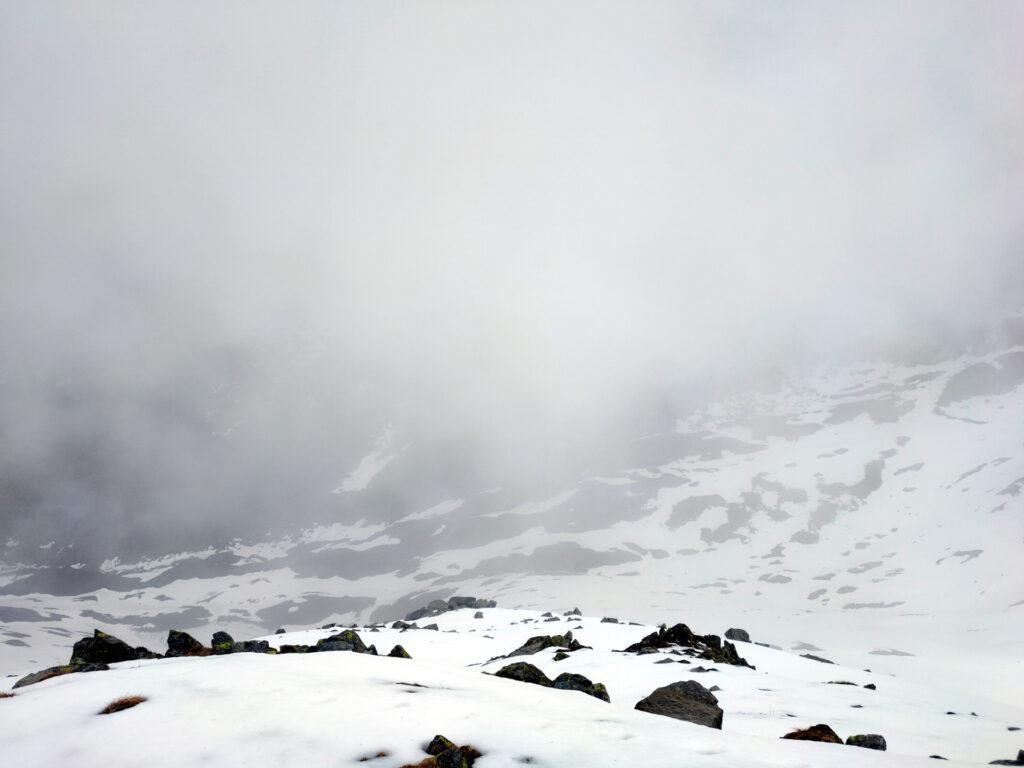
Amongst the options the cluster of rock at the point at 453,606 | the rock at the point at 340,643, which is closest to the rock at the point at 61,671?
the rock at the point at 340,643

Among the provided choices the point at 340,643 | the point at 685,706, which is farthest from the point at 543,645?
the point at 685,706

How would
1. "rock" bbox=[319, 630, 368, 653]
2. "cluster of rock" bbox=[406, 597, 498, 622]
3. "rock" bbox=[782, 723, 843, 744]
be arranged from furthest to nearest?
"cluster of rock" bbox=[406, 597, 498, 622] < "rock" bbox=[319, 630, 368, 653] < "rock" bbox=[782, 723, 843, 744]

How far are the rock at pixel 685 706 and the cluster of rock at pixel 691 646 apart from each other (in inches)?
541

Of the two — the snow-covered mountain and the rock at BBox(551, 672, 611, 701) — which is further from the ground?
the snow-covered mountain

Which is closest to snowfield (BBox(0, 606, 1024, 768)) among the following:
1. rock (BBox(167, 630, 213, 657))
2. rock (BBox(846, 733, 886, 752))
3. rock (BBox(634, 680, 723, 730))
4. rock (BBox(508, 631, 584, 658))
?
rock (BBox(634, 680, 723, 730))

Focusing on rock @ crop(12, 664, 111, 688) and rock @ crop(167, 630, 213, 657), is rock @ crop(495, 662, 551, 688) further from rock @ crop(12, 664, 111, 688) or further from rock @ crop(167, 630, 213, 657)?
rock @ crop(167, 630, 213, 657)

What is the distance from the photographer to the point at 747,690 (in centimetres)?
1955

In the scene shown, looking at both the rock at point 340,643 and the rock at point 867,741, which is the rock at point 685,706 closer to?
the rock at point 867,741

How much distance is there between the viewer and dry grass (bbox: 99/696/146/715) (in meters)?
9.77

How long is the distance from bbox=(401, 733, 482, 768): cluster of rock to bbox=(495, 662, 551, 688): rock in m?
8.05

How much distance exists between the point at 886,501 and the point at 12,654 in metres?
242

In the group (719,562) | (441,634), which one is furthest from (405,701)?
(719,562)

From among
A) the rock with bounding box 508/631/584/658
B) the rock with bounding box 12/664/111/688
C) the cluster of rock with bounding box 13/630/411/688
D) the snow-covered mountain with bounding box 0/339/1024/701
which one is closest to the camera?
the rock with bounding box 12/664/111/688

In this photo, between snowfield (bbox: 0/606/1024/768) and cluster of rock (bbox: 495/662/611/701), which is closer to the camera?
snowfield (bbox: 0/606/1024/768)
